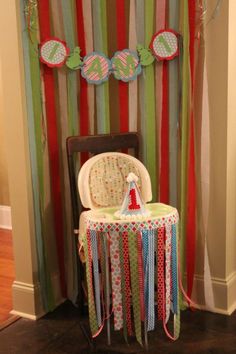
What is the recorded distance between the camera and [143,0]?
2.56 meters

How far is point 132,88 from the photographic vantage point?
8.80ft

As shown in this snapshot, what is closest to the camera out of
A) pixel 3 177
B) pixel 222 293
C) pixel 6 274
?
pixel 222 293

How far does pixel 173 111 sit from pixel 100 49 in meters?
0.56

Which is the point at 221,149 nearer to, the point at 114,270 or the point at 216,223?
the point at 216,223

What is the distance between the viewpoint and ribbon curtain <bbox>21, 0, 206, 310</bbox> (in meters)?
2.54

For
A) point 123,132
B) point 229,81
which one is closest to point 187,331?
point 123,132

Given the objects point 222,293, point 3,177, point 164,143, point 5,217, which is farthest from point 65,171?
point 5,217

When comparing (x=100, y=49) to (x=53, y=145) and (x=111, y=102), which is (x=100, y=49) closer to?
(x=111, y=102)

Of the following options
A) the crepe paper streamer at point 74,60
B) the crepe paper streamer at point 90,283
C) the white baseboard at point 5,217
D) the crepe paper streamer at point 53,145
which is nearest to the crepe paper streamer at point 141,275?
the crepe paper streamer at point 90,283

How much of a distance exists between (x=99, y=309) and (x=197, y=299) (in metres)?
0.74

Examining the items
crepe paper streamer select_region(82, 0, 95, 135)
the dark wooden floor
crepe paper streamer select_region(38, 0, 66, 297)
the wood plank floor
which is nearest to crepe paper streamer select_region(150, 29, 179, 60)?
crepe paper streamer select_region(82, 0, 95, 135)

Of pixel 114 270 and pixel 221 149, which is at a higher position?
pixel 221 149

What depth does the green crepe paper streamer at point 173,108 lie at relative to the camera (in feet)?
8.26

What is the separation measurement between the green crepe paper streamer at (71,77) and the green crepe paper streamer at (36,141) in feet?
0.64
